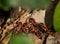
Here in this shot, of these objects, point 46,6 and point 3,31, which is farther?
point 46,6

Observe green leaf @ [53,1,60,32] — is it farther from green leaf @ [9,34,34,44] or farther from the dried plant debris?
green leaf @ [9,34,34,44]

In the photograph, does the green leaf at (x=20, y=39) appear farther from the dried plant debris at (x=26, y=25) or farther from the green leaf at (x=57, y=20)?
the green leaf at (x=57, y=20)

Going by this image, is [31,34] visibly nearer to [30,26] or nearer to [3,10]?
[30,26]

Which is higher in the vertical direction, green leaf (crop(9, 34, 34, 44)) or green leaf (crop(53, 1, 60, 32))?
green leaf (crop(53, 1, 60, 32))

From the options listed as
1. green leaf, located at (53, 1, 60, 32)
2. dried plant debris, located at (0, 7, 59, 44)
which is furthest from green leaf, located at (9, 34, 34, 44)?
green leaf, located at (53, 1, 60, 32)

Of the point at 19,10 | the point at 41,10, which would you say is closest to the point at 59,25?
the point at 41,10

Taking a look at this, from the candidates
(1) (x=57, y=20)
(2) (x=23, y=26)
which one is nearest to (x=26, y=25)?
(2) (x=23, y=26)

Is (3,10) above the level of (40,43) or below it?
above
